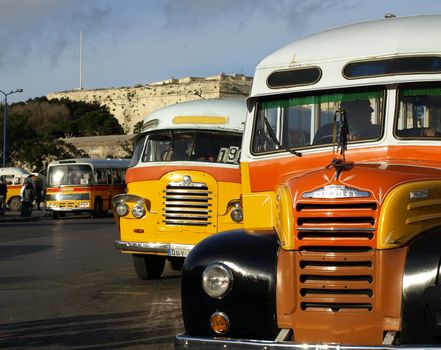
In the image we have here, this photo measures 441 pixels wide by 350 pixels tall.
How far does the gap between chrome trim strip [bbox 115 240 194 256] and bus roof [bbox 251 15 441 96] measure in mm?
5004

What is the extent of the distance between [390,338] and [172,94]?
10233 cm

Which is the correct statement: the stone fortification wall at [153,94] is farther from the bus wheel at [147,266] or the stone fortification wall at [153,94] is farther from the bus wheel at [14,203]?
the bus wheel at [147,266]

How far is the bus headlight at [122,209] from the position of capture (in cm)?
1266

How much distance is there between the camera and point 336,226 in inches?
208

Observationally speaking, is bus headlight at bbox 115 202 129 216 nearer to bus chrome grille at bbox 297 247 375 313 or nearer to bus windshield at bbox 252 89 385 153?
bus windshield at bbox 252 89 385 153

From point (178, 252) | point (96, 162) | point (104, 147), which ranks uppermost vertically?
point (104, 147)

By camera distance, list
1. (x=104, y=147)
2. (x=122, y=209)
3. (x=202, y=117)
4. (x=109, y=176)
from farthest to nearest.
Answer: (x=104, y=147), (x=109, y=176), (x=202, y=117), (x=122, y=209)

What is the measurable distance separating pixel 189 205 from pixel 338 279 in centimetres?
712

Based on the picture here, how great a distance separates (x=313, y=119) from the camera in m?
6.89

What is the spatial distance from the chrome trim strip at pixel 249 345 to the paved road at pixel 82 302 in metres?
2.52

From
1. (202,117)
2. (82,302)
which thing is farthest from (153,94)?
(82,302)

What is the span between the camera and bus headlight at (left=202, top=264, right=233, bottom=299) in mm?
5602

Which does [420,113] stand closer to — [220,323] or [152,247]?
[220,323]

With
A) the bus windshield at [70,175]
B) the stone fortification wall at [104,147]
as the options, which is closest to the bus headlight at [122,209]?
the bus windshield at [70,175]
